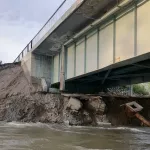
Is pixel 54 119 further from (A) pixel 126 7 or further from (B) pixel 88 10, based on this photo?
(A) pixel 126 7

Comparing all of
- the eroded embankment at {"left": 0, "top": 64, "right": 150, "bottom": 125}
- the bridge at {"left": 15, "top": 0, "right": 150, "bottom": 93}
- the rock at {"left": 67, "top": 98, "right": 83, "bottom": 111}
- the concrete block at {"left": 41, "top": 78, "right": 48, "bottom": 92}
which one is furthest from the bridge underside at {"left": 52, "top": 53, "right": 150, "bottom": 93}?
the rock at {"left": 67, "top": 98, "right": 83, "bottom": 111}

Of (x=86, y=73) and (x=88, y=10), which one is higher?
(x=88, y=10)

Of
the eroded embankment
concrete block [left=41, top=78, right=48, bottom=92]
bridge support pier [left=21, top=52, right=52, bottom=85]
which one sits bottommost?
the eroded embankment

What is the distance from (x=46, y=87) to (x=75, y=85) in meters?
2.83

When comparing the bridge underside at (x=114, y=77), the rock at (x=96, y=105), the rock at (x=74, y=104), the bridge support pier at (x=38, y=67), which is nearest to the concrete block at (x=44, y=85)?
the bridge support pier at (x=38, y=67)

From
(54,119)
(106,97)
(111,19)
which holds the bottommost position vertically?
(54,119)

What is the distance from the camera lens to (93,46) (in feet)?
71.0

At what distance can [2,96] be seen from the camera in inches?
1078

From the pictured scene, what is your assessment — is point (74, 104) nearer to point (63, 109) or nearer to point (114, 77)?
point (63, 109)

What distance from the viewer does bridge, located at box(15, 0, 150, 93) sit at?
16531 mm

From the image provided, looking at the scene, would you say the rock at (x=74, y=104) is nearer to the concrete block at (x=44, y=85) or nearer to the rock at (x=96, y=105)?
the rock at (x=96, y=105)

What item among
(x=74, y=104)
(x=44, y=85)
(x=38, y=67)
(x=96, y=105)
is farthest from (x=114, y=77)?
(x=38, y=67)

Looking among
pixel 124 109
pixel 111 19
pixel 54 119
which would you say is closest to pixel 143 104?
pixel 124 109

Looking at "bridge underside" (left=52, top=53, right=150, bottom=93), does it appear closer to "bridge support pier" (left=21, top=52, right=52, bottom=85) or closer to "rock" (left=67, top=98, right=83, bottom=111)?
"bridge support pier" (left=21, top=52, right=52, bottom=85)
